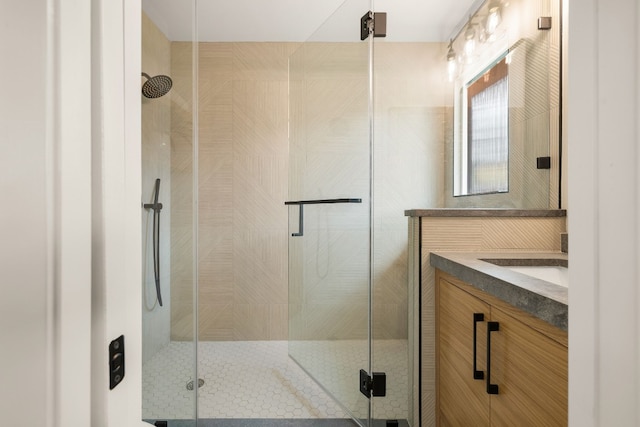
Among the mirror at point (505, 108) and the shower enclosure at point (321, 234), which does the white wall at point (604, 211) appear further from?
the mirror at point (505, 108)

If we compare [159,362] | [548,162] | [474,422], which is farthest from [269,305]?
[548,162]

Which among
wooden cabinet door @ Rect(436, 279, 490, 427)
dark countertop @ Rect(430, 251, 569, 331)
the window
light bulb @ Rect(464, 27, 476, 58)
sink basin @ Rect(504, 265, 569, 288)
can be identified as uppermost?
light bulb @ Rect(464, 27, 476, 58)

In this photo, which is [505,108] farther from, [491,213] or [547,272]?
[547,272]

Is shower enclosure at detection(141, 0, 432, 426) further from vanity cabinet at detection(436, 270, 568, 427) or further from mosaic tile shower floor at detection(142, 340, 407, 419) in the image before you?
vanity cabinet at detection(436, 270, 568, 427)

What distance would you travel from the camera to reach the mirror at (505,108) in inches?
64.9

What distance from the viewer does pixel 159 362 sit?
161 centimetres

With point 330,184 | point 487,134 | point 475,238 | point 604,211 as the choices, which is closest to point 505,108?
point 487,134

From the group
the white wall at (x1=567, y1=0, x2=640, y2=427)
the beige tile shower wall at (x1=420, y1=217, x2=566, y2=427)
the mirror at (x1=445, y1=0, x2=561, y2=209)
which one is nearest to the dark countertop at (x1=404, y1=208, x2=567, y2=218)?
the beige tile shower wall at (x1=420, y1=217, x2=566, y2=427)

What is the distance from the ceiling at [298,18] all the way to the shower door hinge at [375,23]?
0.04 m

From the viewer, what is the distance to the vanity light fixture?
1.91m

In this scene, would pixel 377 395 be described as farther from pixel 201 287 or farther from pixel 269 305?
pixel 201 287

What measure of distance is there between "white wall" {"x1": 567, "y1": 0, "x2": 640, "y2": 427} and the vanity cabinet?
0.46 metres

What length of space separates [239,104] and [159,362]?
2.02 meters

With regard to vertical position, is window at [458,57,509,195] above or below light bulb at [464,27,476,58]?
below
